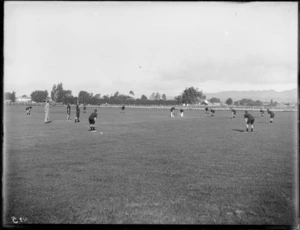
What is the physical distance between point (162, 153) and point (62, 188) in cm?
518

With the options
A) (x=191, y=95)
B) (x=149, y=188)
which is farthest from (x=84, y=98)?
(x=149, y=188)

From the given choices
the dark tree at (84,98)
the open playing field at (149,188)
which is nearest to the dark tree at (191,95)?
the dark tree at (84,98)

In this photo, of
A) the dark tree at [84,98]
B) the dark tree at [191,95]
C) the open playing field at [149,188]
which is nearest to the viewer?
the open playing field at [149,188]

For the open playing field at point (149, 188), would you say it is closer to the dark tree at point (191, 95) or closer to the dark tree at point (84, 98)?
the dark tree at point (84, 98)

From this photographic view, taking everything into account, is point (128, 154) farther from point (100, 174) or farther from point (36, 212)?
point (36, 212)

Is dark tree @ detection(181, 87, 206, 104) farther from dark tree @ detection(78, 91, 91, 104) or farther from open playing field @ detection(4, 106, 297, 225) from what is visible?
open playing field @ detection(4, 106, 297, 225)

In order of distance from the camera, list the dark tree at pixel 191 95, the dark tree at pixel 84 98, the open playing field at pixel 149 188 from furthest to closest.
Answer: the dark tree at pixel 191 95, the dark tree at pixel 84 98, the open playing field at pixel 149 188

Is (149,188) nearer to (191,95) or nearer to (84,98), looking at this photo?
(84,98)

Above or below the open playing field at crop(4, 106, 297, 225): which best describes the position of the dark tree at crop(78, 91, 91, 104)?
above

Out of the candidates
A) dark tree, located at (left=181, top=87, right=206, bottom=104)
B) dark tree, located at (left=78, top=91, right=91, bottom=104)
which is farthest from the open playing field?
dark tree, located at (left=181, top=87, right=206, bottom=104)

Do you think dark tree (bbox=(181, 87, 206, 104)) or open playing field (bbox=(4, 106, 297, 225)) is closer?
open playing field (bbox=(4, 106, 297, 225))

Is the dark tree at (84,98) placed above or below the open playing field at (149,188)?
above

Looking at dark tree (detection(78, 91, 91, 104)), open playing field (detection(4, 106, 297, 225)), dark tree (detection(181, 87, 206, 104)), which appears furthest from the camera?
dark tree (detection(181, 87, 206, 104))

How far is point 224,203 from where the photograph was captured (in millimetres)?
5152
